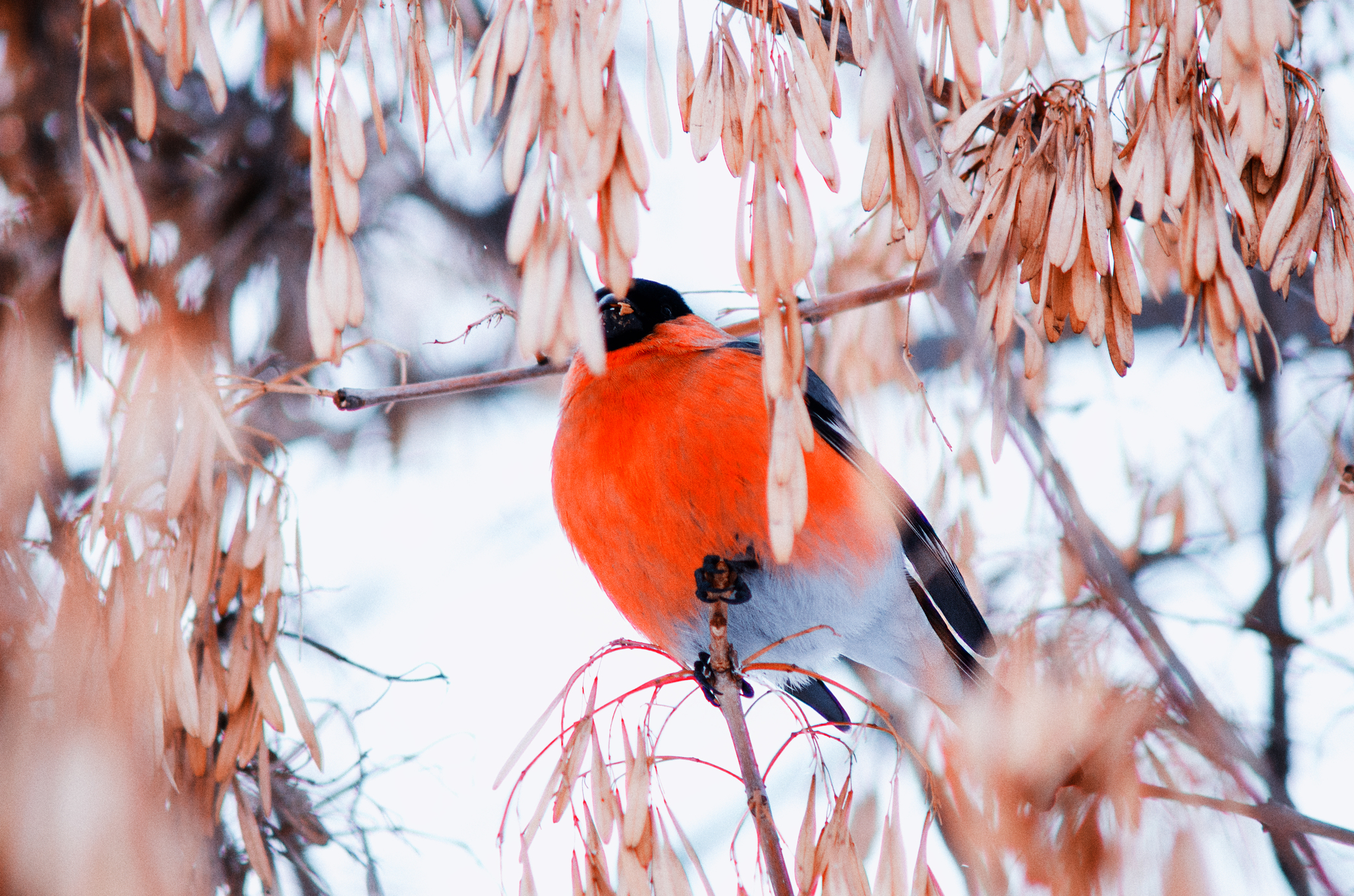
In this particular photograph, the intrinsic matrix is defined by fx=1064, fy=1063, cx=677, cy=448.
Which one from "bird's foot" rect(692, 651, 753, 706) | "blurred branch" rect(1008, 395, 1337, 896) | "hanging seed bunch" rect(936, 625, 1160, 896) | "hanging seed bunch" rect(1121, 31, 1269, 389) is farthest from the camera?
"bird's foot" rect(692, 651, 753, 706)

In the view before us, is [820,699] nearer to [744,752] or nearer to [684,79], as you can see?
[744,752]

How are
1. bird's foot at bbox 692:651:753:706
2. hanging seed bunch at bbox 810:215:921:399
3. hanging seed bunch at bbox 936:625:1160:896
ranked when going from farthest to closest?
hanging seed bunch at bbox 810:215:921:399
bird's foot at bbox 692:651:753:706
hanging seed bunch at bbox 936:625:1160:896

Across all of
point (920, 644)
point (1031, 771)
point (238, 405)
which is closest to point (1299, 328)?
point (920, 644)

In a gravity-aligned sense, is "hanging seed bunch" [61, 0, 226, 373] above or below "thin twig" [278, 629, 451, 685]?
above

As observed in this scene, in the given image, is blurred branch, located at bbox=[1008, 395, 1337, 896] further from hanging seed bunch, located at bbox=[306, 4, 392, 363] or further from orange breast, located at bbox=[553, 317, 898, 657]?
hanging seed bunch, located at bbox=[306, 4, 392, 363]

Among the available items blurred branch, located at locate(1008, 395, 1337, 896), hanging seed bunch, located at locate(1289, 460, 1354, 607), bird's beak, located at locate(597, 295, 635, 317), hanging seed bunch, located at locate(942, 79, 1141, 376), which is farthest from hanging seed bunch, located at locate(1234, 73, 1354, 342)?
bird's beak, located at locate(597, 295, 635, 317)

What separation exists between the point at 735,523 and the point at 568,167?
2.62 feet

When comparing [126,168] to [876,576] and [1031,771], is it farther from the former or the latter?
[876,576]

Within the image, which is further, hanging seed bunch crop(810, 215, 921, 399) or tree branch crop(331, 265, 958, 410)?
hanging seed bunch crop(810, 215, 921, 399)

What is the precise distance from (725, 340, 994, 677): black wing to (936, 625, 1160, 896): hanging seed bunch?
0.77 feet

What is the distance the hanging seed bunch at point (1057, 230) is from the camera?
0.96 m

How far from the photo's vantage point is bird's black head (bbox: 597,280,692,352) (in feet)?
6.00

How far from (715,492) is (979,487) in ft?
1.41

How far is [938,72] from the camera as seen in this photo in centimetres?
104
